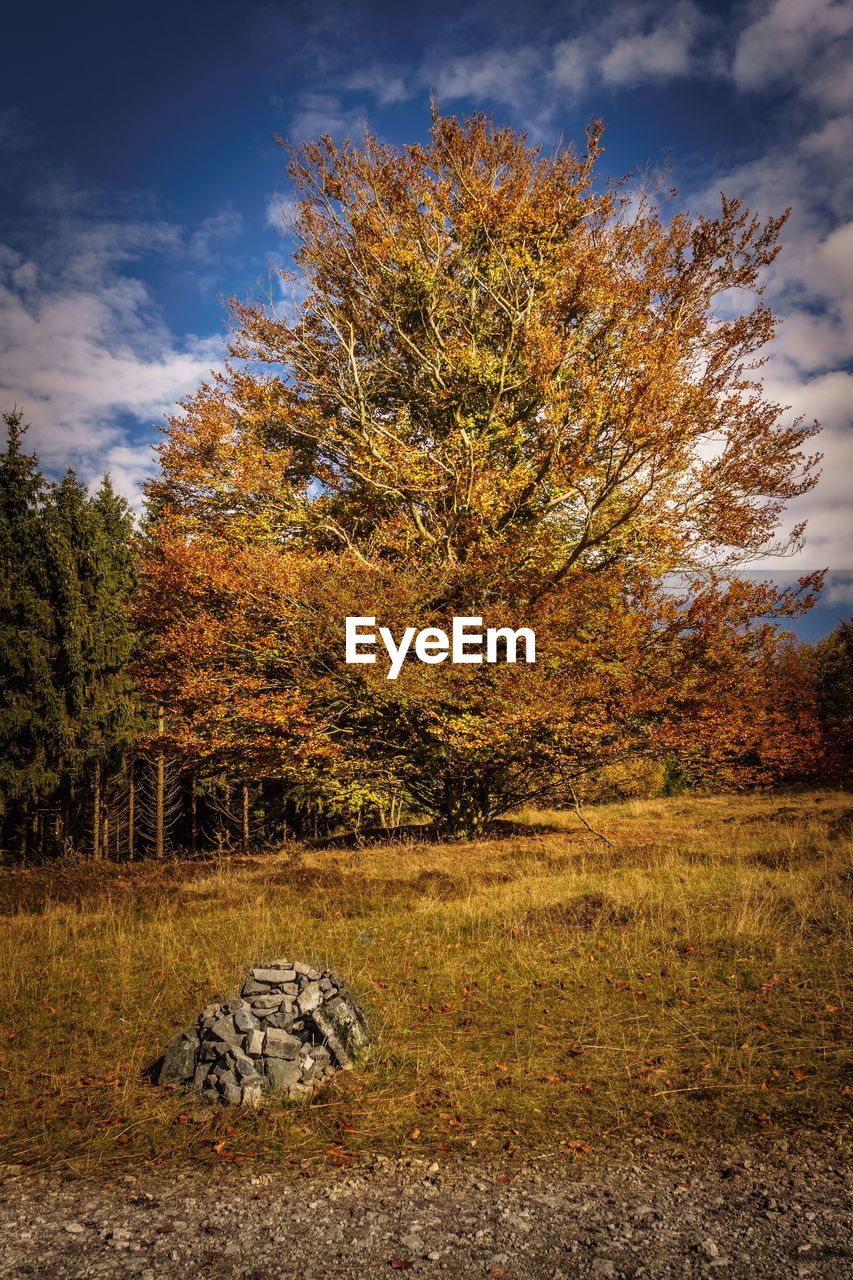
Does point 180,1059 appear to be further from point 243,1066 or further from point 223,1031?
point 243,1066

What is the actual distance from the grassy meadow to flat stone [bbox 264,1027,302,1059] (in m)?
0.40

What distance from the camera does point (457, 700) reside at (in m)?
15.6

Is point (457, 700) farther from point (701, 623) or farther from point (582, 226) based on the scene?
point (582, 226)

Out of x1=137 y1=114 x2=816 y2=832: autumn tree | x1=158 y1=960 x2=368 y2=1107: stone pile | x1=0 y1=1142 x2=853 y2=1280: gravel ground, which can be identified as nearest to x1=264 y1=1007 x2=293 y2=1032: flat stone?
x1=158 y1=960 x2=368 y2=1107: stone pile

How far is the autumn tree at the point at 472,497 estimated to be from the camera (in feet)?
52.8

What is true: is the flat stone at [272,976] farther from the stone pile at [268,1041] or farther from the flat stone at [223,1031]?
the flat stone at [223,1031]

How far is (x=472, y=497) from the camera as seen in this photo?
16219 mm

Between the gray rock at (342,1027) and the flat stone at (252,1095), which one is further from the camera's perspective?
the gray rock at (342,1027)

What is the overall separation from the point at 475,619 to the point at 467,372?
687 centimetres

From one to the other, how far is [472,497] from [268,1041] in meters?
12.4

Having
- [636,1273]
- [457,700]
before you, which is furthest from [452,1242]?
[457,700]

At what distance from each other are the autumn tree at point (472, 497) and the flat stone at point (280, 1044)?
936 centimetres

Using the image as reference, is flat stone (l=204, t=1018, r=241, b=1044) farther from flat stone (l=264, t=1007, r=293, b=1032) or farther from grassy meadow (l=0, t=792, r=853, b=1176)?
grassy meadow (l=0, t=792, r=853, b=1176)

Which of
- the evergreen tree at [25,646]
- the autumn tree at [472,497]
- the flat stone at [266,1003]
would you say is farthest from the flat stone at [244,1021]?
the evergreen tree at [25,646]
